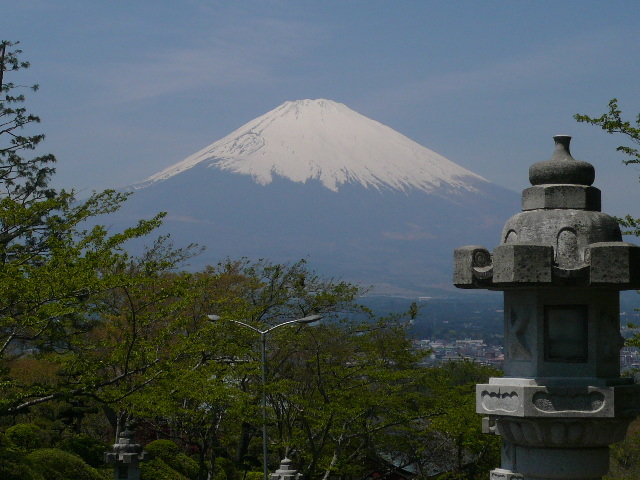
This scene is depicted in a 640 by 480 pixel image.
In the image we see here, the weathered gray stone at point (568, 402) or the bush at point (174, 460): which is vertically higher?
the weathered gray stone at point (568, 402)

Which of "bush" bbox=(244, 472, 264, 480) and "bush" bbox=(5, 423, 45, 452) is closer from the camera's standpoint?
"bush" bbox=(5, 423, 45, 452)

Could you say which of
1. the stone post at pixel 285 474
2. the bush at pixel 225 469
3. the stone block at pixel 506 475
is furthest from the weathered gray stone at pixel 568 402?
the bush at pixel 225 469

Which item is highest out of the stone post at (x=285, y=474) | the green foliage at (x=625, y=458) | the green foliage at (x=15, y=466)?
the green foliage at (x=15, y=466)

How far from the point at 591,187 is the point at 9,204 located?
44.4 ft

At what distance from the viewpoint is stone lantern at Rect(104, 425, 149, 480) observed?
71.9 feet

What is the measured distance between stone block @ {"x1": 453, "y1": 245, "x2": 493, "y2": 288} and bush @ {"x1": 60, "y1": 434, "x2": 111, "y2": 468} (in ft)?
64.3

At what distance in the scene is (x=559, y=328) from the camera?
7.34 m

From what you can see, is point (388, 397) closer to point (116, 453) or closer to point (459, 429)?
point (459, 429)

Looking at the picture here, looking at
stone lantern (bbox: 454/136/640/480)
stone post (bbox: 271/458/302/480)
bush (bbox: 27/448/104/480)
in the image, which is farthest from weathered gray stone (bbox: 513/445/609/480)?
stone post (bbox: 271/458/302/480)

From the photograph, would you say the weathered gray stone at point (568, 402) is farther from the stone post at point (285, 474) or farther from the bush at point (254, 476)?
the bush at point (254, 476)

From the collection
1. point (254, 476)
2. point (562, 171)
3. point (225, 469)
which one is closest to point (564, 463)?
point (562, 171)

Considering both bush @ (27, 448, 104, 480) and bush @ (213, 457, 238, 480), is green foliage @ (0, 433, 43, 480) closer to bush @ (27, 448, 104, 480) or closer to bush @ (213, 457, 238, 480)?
bush @ (27, 448, 104, 480)

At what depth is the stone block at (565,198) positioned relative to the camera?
7.45m

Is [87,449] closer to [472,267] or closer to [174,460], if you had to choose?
[174,460]
